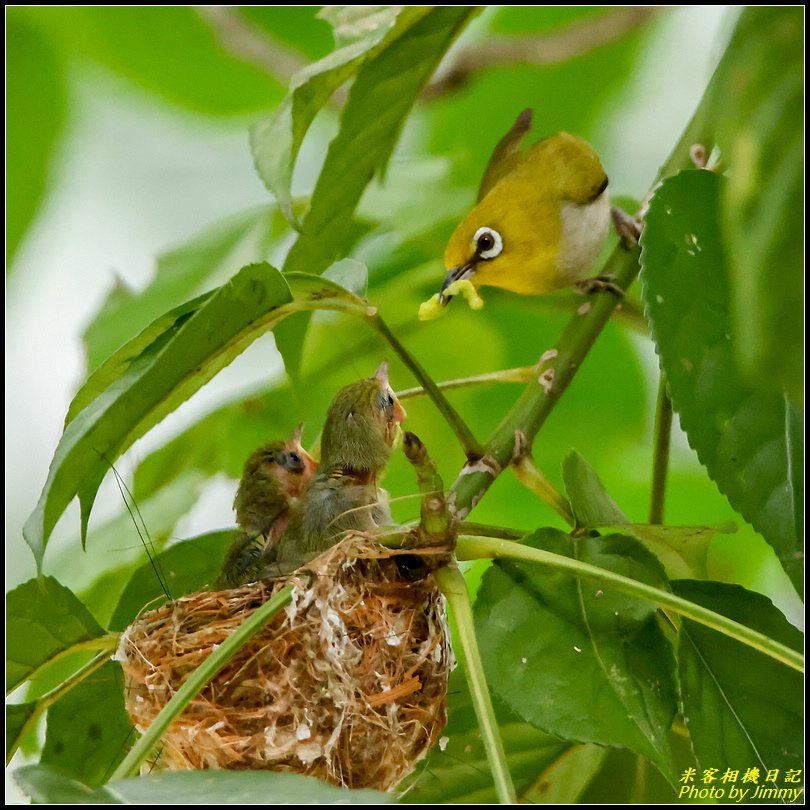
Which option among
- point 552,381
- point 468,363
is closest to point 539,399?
point 552,381

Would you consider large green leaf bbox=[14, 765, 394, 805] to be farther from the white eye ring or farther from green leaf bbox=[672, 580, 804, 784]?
the white eye ring

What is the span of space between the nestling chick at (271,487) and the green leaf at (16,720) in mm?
453

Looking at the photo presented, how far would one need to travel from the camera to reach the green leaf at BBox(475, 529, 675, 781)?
3.18 ft

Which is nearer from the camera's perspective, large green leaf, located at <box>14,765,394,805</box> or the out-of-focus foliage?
large green leaf, located at <box>14,765,394,805</box>

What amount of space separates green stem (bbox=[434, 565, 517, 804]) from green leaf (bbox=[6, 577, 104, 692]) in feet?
1.60

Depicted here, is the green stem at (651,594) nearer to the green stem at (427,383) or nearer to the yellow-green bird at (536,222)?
the green stem at (427,383)

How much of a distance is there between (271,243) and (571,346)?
32.6 inches

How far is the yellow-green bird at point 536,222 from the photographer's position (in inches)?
80.7

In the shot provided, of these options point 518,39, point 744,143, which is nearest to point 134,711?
point 744,143

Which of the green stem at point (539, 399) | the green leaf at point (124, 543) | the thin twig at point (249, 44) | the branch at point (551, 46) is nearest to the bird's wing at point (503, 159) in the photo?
the branch at point (551, 46)

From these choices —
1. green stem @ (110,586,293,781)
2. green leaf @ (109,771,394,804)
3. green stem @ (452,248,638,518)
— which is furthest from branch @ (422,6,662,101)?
green leaf @ (109,771,394,804)

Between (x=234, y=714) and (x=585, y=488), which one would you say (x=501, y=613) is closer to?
(x=585, y=488)

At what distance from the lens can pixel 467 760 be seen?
4.23ft

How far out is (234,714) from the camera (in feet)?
3.69
